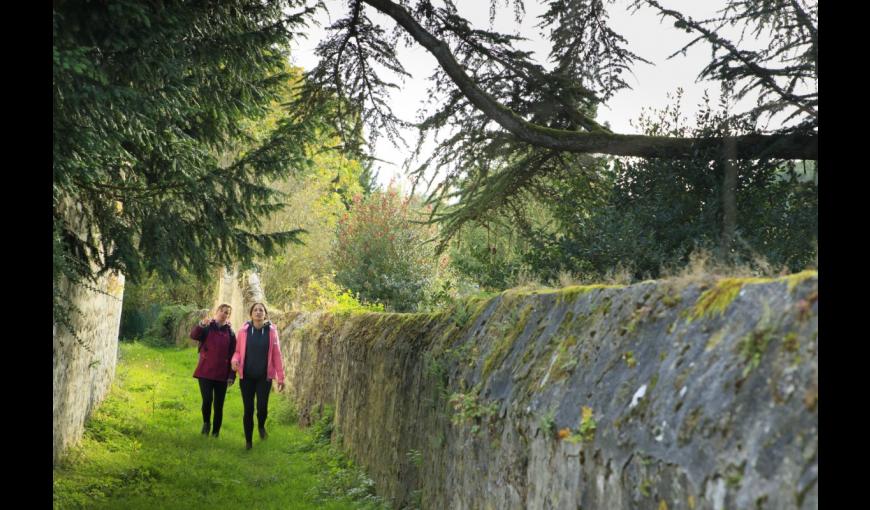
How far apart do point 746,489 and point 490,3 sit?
29.0 feet

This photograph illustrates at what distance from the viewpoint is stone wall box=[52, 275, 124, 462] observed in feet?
29.2

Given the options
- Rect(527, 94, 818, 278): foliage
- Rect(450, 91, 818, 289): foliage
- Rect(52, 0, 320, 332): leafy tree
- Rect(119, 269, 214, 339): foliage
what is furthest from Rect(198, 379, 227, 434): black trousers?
Rect(119, 269, 214, 339): foliage

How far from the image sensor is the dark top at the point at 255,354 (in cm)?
1133

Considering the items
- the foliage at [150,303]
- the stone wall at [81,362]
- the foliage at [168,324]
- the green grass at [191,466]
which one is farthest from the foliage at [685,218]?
the foliage at [150,303]

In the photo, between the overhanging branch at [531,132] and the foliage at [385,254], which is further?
the foliage at [385,254]

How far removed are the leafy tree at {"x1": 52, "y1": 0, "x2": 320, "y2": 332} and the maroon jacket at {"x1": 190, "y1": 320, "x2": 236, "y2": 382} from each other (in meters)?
2.02

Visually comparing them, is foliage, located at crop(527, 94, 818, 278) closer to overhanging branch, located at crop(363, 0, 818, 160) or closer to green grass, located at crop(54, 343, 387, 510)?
overhanging branch, located at crop(363, 0, 818, 160)

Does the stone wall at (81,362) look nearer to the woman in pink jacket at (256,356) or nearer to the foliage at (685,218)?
the woman in pink jacket at (256,356)

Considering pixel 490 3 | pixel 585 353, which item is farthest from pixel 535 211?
pixel 585 353

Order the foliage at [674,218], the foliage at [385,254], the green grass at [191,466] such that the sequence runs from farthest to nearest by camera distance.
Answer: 1. the foliage at [385,254]
2. the green grass at [191,466]
3. the foliage at [674,218]

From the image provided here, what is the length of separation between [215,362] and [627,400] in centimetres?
943

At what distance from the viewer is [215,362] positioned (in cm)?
1158

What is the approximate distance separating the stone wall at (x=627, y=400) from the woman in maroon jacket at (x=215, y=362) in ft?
17.8

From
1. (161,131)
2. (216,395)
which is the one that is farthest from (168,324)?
(161,131)
